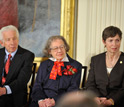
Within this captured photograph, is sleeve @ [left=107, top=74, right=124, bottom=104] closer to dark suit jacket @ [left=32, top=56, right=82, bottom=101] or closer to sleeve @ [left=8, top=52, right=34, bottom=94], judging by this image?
dark suit jacket @ [left=32, top=56, right=82, bottom=101]

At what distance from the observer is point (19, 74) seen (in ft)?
10.4

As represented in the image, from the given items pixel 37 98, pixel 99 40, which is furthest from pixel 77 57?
pixel 37 98

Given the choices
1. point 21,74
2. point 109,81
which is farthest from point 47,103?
point 109,81

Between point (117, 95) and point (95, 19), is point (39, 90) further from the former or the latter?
point (95, 19)

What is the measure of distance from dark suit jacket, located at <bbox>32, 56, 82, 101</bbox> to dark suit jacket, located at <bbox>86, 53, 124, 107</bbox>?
11.7 inches

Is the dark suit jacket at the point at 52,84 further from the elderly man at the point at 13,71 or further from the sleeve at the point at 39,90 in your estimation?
the elderly man at the point at 13,71

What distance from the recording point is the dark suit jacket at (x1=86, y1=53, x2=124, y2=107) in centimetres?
298

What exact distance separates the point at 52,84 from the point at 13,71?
66cm

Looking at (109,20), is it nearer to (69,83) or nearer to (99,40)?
(99,40)

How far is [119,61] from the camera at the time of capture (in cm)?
305

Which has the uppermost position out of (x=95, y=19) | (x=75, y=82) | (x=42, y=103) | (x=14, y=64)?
(x=95, y=19)

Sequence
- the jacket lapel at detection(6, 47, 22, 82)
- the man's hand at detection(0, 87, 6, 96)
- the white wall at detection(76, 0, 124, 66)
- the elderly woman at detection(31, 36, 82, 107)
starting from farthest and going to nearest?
1. the white wall at detection(76, 0, 124, 66)
2. the jacket lapel at detection(6, 47, 22, 82)
3. the elderly woman at detection(31, 36, 82, 107)
4. the man's hand at detection(0, 87, 6, 96)

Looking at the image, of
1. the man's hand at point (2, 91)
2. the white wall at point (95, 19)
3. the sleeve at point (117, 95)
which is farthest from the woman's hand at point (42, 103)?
the white wall at point (95, 19)

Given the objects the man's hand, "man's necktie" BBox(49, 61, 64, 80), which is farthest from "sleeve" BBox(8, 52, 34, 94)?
"man's necktie" BBox(49, 61, 64, 80)
